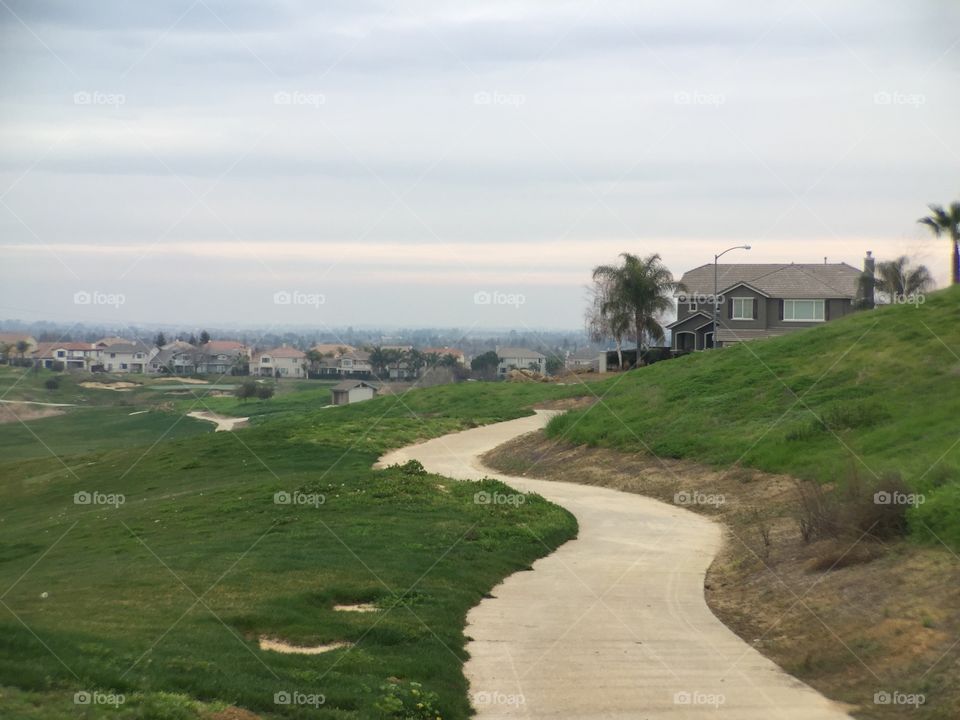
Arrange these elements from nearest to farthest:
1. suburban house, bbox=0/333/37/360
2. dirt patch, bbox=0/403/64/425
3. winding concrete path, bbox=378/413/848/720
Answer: winding concrete path, bbox=378/413/848/720 → suburban house, bbox=0/333/37/360 → dirt patch, bbox=0/403/64/425

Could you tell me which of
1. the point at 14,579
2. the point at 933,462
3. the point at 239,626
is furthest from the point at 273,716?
the point at 933,462

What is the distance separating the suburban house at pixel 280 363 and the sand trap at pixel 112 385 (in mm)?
34424

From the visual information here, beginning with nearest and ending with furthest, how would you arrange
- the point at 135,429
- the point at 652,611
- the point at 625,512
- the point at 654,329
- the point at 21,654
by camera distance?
the point at 21,654 → the point at 652,611 → the point at 625,512 → the point at 135,429 → the point at 654,329

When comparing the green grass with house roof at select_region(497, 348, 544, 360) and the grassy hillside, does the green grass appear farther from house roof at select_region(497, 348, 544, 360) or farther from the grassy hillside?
house roof at select_region(497, 348, 544, 360)

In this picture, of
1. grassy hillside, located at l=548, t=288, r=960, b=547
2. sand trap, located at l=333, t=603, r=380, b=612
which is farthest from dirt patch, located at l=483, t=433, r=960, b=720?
sand trap, located at l=333, t=603, r=380, b=612

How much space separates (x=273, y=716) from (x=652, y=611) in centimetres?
758

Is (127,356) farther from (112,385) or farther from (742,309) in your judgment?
(742,309)

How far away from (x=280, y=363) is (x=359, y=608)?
251ft

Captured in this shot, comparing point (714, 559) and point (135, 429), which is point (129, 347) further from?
point (714, 559)

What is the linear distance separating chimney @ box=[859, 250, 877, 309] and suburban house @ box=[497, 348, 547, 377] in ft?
89.5

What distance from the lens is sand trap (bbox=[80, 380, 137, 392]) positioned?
41812 mm

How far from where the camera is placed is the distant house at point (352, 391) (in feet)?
255

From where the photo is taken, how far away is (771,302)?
229 ft

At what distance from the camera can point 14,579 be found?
1750 centimetres
